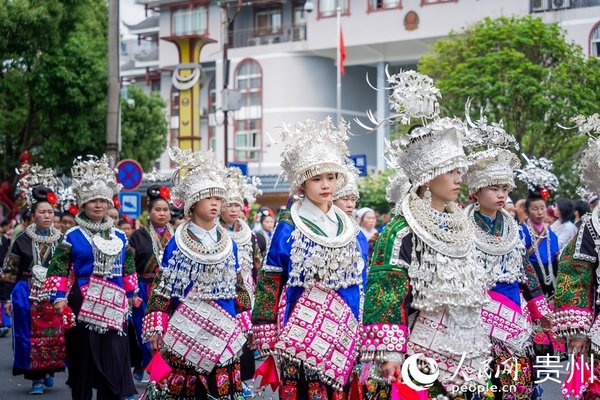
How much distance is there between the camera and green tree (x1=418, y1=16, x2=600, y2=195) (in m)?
28.1

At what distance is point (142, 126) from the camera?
34.1m

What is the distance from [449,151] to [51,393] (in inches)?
287

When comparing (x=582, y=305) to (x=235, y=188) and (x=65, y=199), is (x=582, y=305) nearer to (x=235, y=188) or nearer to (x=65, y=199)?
(x=235, y=188)

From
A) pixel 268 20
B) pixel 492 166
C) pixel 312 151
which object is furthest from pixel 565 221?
pixel 268 20

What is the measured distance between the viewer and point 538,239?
11.8 m

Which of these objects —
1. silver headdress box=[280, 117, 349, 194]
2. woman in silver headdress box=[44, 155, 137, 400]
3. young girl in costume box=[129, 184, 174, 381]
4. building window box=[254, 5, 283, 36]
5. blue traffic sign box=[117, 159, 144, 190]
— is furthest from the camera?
building window box=[254, 5, 283, 36]

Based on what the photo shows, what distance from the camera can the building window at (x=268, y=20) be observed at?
50406mm

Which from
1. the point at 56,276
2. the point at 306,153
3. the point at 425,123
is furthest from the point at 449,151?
the point at 56,276

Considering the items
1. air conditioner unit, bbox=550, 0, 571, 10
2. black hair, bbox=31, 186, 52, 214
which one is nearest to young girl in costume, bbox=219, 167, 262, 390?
black hair, bbox=31, 186, 52, 214

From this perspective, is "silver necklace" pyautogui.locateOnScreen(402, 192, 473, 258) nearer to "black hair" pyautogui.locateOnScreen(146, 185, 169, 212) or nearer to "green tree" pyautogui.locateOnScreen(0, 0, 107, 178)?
"black hair" pyautogui.locateOnScreen(146, 185, 169, 212)

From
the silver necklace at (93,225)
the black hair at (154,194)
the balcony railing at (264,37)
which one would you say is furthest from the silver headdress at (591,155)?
the balcony railing at (264,37)

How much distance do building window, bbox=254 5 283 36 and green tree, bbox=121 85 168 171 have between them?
1582cm

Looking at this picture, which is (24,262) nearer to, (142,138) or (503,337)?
(503,337)

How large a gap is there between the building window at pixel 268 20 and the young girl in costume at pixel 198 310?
4233 centimetres
